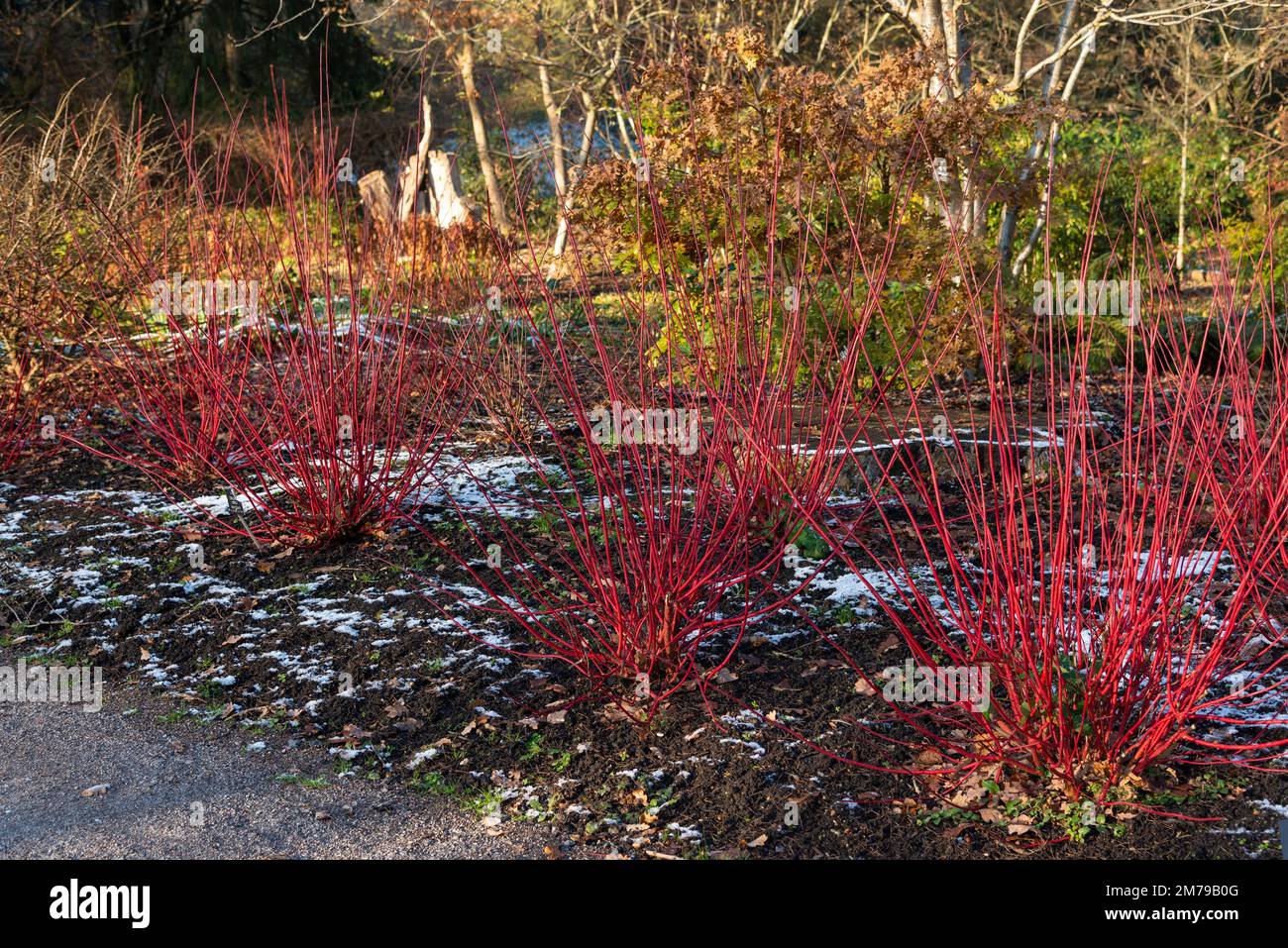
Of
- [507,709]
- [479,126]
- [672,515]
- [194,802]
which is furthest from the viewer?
[479,126]

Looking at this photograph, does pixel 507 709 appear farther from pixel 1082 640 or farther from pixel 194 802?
pixel 1082 640

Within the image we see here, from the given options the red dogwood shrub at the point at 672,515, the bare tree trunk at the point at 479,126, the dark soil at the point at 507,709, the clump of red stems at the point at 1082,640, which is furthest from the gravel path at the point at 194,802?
the bare tree trunk at the point at 479,126

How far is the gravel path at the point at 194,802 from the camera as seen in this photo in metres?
2.75

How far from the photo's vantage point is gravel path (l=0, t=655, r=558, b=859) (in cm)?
275

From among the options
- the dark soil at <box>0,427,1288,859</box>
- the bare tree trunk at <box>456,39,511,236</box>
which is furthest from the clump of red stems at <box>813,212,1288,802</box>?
the bare tree trunk at <box>456,39,511,236</box>

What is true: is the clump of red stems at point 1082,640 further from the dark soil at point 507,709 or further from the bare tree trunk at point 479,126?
the bare tree trunk at point 479,126

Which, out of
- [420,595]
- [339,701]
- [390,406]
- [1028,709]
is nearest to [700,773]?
[1028,709]

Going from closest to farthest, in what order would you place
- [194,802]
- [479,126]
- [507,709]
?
[194,802] < [507,709] < [479,126]

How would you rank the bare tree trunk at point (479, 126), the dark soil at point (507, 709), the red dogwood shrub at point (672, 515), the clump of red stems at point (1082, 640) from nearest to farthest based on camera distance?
the clump of red stems at point (1082, 640) → the dark soil at point (507, 709) → the red dogwood shrub at point (672, 515) → the bare tree trunk at point (479, 126)

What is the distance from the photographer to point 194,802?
2.92m

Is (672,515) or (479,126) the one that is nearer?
(672,515)

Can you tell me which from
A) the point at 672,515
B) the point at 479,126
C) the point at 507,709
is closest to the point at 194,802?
the point at 507,709

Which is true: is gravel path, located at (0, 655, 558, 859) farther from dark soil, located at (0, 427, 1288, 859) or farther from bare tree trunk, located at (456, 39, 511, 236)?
bare tree trunk, located at (456, 39, 511, 236)

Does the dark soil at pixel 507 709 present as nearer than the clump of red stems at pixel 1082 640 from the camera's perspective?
No
